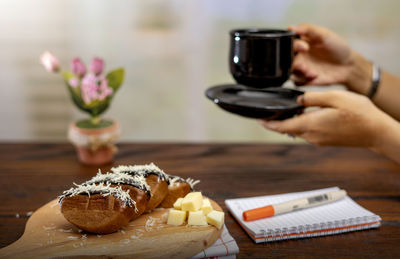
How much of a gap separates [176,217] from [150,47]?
160 centimetres

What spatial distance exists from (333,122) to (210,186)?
399 millimetres

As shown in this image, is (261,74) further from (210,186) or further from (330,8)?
(330,8)

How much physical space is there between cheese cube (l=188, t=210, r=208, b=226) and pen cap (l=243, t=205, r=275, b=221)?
0.13 m

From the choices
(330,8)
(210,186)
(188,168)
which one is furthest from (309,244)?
(330,8)

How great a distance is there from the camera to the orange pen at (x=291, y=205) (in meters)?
1.00

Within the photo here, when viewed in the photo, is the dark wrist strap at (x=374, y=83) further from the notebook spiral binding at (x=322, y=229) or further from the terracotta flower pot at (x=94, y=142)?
the terracotta flower pot at (x=94, y=142)

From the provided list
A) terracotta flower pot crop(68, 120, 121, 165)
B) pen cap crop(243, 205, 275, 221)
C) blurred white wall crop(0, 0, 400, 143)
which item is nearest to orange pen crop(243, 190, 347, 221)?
pen cap crop(243, 205, 275, 221)

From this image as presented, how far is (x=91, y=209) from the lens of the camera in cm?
88

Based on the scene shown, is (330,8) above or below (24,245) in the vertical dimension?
above

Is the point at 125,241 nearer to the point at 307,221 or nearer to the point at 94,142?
the point at 307,221

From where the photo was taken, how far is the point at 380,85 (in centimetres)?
164

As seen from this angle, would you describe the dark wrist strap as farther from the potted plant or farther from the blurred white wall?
the potted plant

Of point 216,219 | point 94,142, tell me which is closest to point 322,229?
point 216,219

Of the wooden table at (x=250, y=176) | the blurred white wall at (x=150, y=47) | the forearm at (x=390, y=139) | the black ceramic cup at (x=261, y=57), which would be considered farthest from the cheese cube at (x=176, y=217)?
the blurred white wall at (x=150, y=47)
